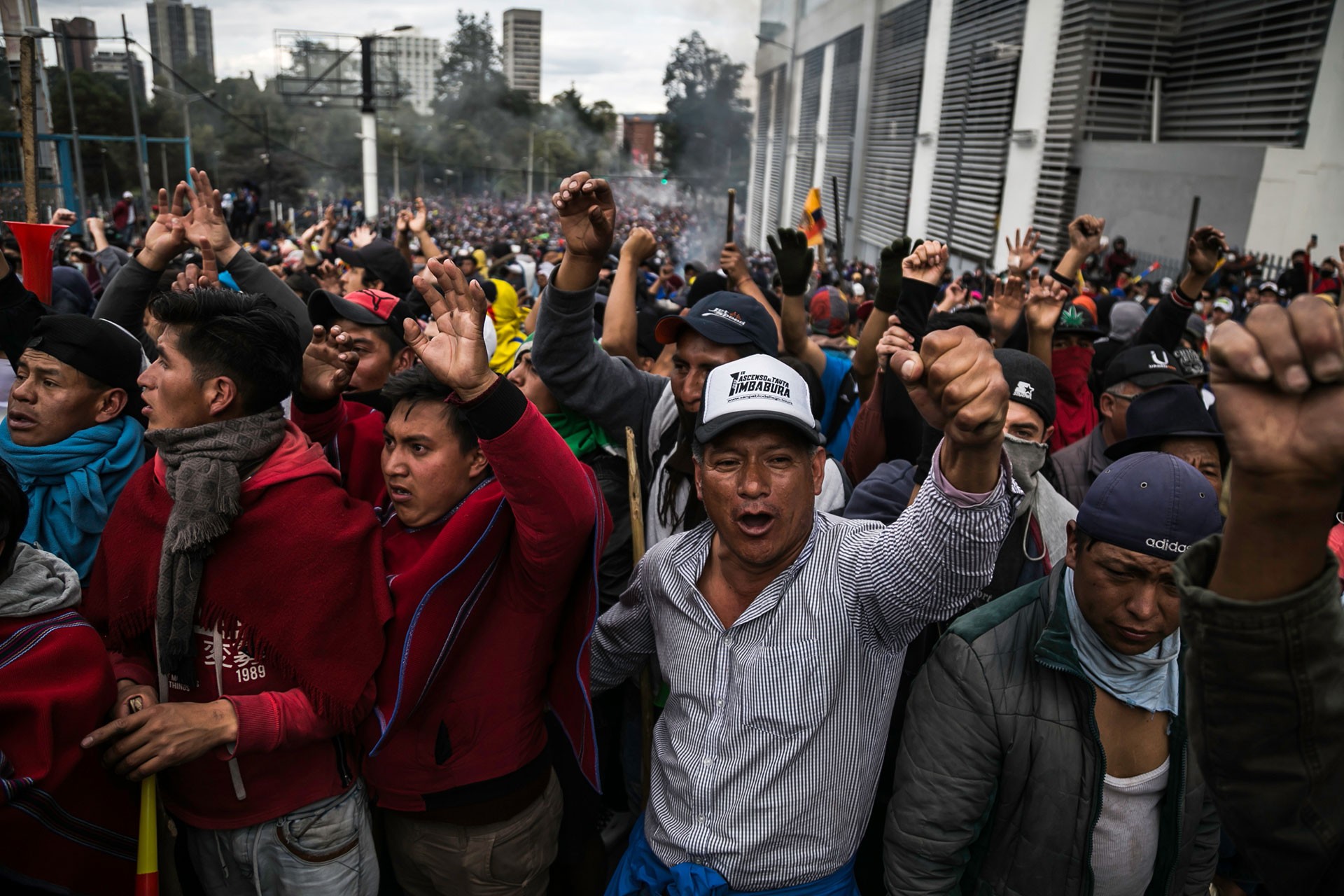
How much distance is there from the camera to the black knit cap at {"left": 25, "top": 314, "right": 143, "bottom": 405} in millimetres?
2416

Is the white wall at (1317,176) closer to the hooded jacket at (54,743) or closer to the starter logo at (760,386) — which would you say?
the starter logo at (760,386)

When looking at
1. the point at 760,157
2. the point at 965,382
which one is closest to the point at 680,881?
the point at 965,382

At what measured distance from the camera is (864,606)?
1936mm

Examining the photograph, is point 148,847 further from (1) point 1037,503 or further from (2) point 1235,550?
(1) point 1037,503

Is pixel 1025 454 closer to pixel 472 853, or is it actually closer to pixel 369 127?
pixel 472 853

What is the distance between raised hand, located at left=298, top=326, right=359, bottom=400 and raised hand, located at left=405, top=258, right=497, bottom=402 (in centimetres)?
66

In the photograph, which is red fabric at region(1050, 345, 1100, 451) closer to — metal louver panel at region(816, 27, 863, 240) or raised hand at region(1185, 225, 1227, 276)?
raised hand at region(1185, 225, 1227, 276)

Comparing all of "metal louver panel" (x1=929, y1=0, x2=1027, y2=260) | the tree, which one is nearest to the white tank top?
"metal louver panel" (x1=929, y1=0, x2=1027, y2=260)

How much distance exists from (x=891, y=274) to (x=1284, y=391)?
3141 mm

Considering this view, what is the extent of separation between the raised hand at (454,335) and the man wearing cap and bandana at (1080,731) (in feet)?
3.85

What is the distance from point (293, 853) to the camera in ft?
6.99

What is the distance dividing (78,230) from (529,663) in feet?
63.1

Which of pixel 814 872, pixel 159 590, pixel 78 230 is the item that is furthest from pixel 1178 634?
pixel 78 230

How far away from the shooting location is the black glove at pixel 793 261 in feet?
13.7
